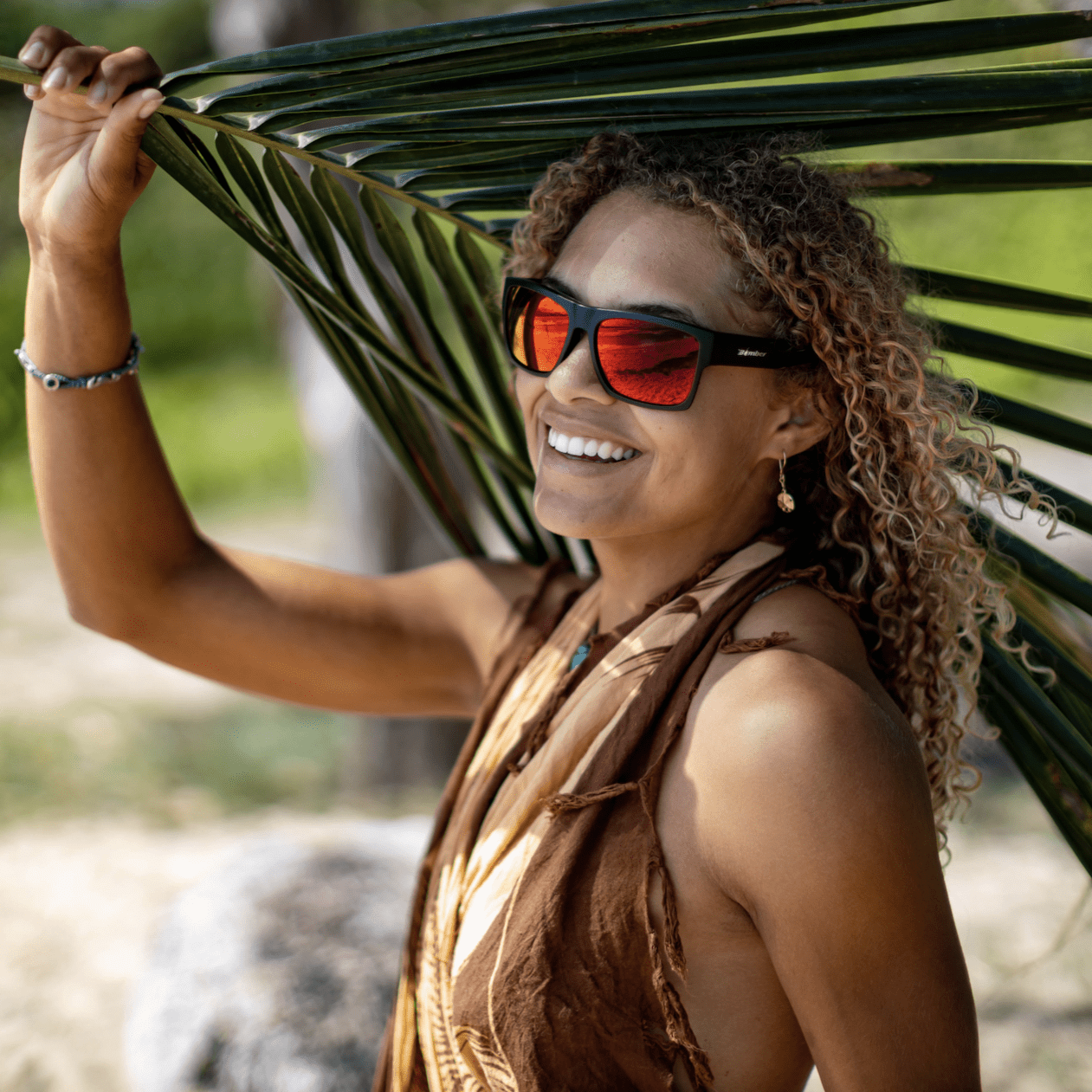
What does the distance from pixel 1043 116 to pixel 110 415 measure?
142 centimetres

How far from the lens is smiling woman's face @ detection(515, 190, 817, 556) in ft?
4.76

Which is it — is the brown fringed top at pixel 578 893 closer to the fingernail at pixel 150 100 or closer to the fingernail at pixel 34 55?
the fingernail at pixel 150 100

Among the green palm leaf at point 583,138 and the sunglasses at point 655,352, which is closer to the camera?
the green palm leaf at point 583,138

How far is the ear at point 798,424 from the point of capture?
1.53 m

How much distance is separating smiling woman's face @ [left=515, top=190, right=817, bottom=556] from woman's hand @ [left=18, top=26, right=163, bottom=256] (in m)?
0.60

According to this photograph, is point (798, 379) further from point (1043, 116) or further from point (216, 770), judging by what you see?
point (216, 770)

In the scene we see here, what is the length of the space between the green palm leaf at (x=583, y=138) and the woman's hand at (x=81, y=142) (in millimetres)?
41

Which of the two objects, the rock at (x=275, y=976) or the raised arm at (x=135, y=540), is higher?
the raised arm at (x=135, y=540)

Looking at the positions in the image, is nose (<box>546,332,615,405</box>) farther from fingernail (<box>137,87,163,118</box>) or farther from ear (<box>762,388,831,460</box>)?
fingernail (<box>137,87,163,118</box>)

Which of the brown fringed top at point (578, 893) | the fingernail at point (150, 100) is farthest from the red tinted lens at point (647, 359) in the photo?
the fingernail at point (150, 100)

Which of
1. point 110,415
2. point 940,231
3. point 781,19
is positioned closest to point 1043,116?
point 781,19

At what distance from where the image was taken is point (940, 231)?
355 inches

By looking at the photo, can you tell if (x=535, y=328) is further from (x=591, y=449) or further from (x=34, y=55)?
Answer: (x=34, y=55)

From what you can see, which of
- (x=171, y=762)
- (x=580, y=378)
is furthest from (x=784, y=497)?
(x=171, y=762)
